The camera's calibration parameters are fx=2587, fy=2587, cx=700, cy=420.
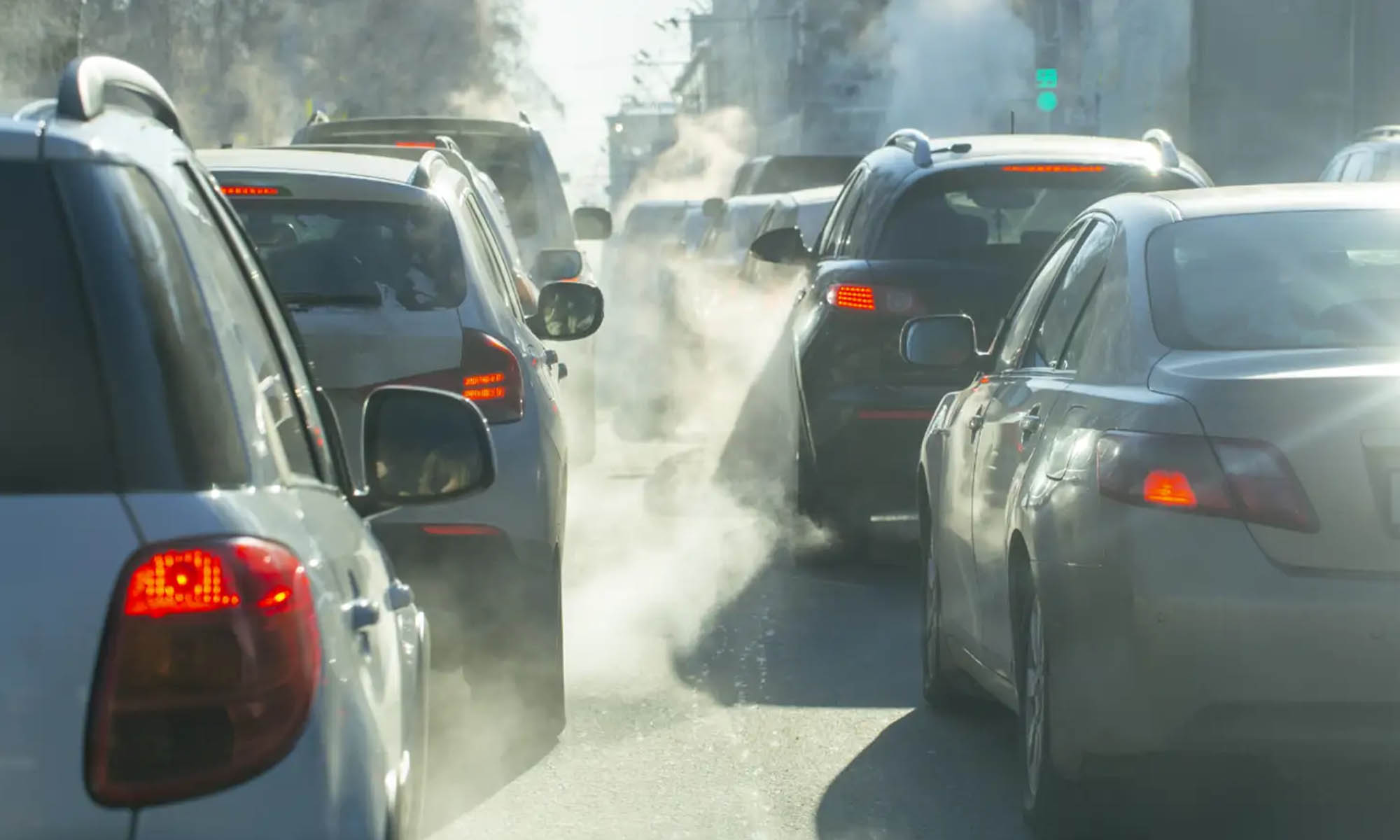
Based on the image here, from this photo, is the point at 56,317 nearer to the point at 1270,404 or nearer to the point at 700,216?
the point at 1270,404

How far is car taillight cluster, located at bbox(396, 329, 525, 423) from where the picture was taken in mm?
6992

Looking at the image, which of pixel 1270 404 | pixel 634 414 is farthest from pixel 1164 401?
pixel 634 414

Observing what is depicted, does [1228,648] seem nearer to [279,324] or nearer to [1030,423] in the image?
[1030,423]

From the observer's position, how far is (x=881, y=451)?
1046cm

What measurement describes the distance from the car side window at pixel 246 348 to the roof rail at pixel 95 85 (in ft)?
0.48

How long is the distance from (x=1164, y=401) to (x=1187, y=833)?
1.18 m

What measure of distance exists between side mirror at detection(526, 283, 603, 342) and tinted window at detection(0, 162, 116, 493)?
643 cm

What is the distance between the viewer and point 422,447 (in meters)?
3.94

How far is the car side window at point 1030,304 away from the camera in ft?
22.8

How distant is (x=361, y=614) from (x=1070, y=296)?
3.57 m

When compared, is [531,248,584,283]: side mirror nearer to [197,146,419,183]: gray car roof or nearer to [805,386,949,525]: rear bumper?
[805,386,949,525]: rear bumper

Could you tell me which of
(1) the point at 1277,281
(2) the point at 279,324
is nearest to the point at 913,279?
(1) the point at 1277,281

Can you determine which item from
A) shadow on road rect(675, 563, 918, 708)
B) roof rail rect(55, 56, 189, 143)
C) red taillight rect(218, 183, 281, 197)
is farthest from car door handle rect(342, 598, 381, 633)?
shadow on road rect(675, 563, 918, 708)

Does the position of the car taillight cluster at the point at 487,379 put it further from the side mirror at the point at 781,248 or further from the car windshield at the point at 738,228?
the car windshield at the point at 738,228
